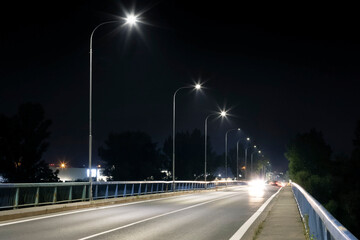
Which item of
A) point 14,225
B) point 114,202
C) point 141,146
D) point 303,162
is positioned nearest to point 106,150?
point 141,146

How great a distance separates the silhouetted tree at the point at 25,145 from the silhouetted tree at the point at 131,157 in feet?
119

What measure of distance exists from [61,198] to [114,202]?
3759 millimetres

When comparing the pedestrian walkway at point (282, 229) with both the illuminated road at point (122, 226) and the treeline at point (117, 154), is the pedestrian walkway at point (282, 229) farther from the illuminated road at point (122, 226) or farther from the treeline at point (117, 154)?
the treeline at point (117, 154)

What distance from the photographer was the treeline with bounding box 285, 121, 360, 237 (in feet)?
304

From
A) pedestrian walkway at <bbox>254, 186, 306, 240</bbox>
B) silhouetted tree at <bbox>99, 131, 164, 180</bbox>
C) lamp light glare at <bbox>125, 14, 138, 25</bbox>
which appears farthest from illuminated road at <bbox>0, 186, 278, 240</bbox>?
silhouetted tree at <bbox>99, 131, 164, 180</bbox>

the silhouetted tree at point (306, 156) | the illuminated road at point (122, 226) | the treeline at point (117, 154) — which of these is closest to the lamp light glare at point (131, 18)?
the illuminated road at point (122, 226)

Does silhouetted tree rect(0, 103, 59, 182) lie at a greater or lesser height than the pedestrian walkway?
greater

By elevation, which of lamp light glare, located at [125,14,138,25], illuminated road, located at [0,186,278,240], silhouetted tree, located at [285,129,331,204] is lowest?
illuminated road, located at [0,186,278,240]

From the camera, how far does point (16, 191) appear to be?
18.3 metres

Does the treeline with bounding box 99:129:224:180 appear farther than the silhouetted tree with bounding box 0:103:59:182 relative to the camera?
Yes

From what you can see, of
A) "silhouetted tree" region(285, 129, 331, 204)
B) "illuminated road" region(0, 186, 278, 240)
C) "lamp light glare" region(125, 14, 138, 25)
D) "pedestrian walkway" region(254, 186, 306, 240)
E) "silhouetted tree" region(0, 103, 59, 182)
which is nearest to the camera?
"pedestrian walkway" region(254, 186, 306, 240)

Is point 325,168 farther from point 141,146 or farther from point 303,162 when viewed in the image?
point 141,146

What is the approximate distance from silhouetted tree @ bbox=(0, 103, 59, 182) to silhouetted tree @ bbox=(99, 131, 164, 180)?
36237 millimetres

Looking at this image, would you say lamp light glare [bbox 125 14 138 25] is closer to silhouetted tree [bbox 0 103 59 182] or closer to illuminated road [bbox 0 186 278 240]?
illuminated road [bbox 0 186 278 240]
